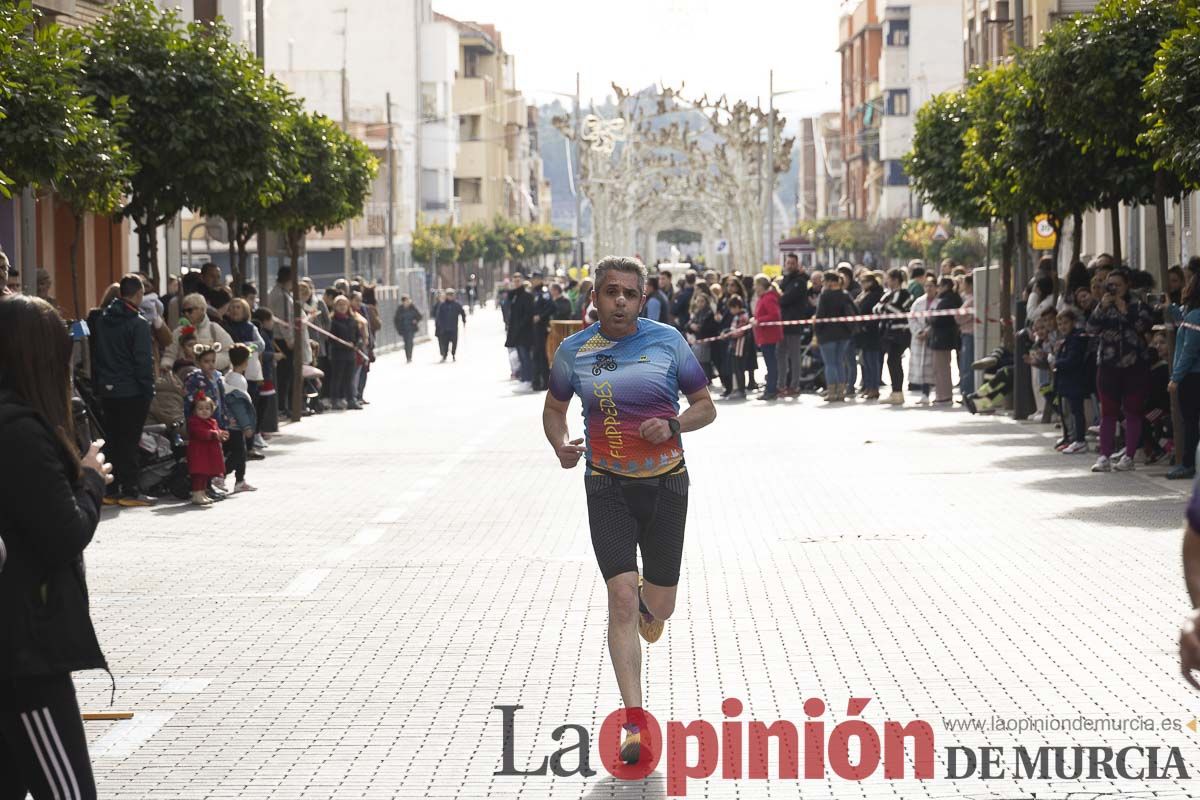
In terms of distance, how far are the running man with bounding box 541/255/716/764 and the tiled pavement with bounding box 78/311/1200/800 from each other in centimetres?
61

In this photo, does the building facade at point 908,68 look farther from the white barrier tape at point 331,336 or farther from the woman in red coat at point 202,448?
the woman in red coat at point 202,448

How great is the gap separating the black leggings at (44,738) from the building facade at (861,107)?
117 metres

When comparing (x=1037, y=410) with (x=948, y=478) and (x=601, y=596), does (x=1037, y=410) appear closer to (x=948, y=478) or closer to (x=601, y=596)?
(x=948, y=478)

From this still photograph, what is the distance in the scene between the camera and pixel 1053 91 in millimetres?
19688

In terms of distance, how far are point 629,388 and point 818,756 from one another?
4.65ft

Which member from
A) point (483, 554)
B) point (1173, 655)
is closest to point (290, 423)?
point (483, 554)

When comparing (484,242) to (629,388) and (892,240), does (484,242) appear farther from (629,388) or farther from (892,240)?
(629,388)

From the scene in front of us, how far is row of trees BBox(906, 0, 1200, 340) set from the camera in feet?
52.7

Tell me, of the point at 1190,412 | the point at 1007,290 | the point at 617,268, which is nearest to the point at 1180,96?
the point at 1190,412

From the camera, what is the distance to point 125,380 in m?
16.8

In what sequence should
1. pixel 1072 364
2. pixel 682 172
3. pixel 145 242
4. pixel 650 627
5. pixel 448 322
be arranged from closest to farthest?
pixel 650 627 → pixel 1072 364 → pixel 145 242 → pixel 448 322 → pixel 682 172

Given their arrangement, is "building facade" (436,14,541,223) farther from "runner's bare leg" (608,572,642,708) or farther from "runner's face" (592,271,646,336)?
"runner's bare leg" (608,572,642,708)

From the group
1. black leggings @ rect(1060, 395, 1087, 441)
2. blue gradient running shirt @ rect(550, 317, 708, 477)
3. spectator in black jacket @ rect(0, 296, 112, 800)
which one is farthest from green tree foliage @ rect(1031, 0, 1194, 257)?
spectator in black jacket @ rect(0, 296, 112, 800)

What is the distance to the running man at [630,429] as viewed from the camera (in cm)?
768
